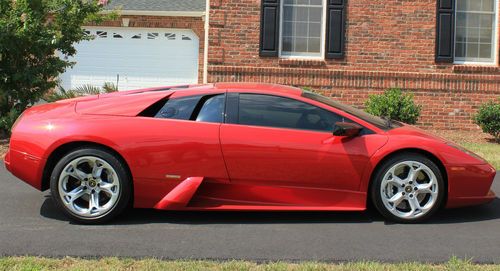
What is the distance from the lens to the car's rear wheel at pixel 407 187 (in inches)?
202

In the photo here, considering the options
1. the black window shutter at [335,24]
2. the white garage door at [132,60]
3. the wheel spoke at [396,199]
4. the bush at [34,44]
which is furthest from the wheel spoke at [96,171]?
the white garage door at [132,60]

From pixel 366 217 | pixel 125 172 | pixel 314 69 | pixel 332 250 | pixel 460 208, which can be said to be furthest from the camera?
pixel 314 69

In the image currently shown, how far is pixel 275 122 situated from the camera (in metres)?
5.21

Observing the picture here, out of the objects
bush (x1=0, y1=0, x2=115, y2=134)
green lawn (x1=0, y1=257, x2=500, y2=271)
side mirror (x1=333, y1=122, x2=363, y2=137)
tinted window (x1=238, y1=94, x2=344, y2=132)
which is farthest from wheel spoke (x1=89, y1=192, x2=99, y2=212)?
bush (x1=0, y1=0, x2=115, y2=134)

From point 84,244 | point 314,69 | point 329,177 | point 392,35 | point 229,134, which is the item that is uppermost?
point 392,35

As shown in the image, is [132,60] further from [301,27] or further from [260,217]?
[260,217]

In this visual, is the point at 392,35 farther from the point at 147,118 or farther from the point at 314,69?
the point at 147,118

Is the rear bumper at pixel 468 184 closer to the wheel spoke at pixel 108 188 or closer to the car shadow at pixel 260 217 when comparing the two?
the car shadow at pixel 260 217

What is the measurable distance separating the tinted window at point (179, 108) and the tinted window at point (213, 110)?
93 millimetres

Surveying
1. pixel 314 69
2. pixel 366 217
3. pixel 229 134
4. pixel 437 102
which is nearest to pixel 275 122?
pixel 229 134

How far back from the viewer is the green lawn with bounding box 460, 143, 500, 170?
8391mm

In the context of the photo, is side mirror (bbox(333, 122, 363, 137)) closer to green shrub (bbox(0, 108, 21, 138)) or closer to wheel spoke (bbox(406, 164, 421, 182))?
wheel spoke (bbox(406, 164, 421, 182))

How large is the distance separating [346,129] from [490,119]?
287 inches

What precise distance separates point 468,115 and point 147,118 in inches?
363
